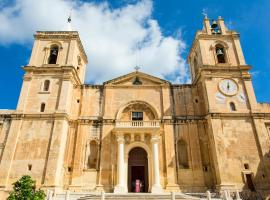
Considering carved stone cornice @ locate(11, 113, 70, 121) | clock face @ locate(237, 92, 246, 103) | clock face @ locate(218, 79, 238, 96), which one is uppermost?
clock face @ locate(218, 79, 238, 96)

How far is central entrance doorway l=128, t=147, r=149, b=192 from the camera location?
68.0 feet

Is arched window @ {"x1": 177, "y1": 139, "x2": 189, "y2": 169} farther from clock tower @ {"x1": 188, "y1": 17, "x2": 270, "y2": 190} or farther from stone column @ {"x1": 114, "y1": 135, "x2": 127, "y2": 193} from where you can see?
stone column @ {"x1": 114, "y1": 135, "x2": 127, "y2": 193}

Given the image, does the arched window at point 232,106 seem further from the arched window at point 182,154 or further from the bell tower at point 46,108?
the bell tower at point 46,108

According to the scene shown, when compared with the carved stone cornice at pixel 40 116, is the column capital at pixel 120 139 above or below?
below

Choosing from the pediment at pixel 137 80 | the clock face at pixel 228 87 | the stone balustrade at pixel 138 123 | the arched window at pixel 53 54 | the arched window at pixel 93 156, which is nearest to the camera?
the arched window at pixel 93 156

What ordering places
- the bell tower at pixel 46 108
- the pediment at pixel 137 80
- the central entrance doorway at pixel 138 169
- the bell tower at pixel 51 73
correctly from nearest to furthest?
the bell tower at pixel 46 108 < the central entrance doorway at pixel 138 169 < the bell tower at pixel 51 73 < the pediment at pixel 137 80

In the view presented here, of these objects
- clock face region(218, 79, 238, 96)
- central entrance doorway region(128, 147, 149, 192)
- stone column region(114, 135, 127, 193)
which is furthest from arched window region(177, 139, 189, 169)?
clock face region(218, 79, 238, 96)

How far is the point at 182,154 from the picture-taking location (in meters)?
21.7

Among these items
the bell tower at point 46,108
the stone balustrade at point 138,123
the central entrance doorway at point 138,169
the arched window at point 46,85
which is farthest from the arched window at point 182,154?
the arched window at point 46,85

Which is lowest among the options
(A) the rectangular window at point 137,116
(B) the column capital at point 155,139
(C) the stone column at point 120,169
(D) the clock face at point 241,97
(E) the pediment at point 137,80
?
(C) the stone column at point 120,169

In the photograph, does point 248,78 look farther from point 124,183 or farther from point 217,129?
point 124,183

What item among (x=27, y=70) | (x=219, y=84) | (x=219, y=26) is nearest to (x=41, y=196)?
(x=27, y=70)

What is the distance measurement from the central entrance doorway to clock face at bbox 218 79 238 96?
935cm

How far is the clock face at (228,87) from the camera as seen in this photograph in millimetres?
22594
